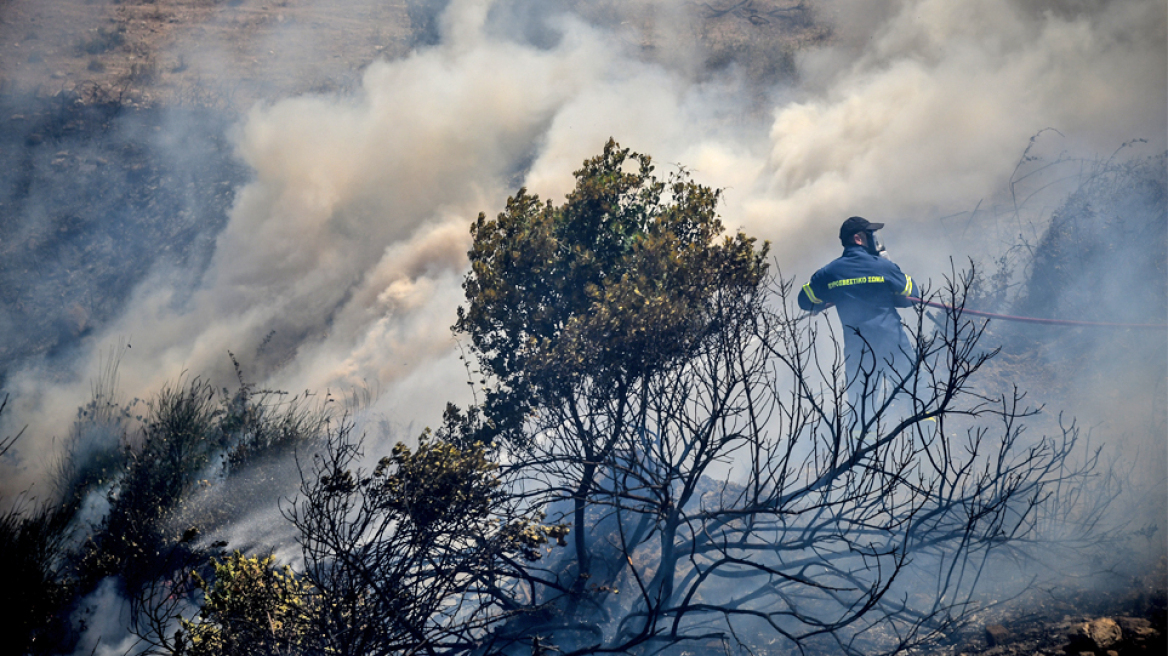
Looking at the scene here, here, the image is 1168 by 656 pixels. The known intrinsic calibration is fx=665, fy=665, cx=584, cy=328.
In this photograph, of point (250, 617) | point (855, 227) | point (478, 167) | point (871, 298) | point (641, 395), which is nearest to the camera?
point (250, 617)

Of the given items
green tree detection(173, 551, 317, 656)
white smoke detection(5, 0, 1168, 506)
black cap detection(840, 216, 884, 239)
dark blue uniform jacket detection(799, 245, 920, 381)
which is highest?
white smoke detection(5, 0, 1168, 506)

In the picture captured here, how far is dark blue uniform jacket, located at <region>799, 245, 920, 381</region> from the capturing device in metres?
6.29

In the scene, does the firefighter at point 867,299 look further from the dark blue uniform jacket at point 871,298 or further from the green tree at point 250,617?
the green tree at point 250,617

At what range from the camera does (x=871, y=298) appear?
6.32m

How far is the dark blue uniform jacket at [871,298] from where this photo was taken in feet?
20.6

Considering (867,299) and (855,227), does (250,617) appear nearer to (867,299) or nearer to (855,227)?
(867,299)

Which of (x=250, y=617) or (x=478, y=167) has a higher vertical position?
(x=478, y=167)

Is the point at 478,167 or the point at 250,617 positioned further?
the point at 478,167

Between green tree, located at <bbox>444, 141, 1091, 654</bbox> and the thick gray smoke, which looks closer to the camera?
green tree, located at <bbox>444, 141, 1091, 654</bbox>

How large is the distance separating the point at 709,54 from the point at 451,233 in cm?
906

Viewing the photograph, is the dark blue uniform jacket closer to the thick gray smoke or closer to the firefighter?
the firefighter

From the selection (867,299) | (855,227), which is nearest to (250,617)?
(867,299)

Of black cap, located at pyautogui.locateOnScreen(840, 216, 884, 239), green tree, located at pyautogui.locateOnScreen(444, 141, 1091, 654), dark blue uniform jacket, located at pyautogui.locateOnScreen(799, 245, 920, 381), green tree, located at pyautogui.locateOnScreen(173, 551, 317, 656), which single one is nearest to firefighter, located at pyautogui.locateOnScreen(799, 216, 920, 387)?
A: dark blue uniform jacket, located at pyautogui.locateOnScreen(799, 245, 920, 381)

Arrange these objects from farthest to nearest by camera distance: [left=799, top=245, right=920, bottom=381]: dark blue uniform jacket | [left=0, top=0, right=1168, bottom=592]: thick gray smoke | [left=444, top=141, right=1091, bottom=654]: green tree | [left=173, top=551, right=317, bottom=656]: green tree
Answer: [left=0, top=0, right=1168, bottom=592]: thick gray smoke → [left=799, top=245, right=920, bottom=381]: dark blue uniform jacket → [left=444, top=141, right=1091, bottom=654]: green tree → [left=173, top=551, right=317, bottom=656]: green tree
